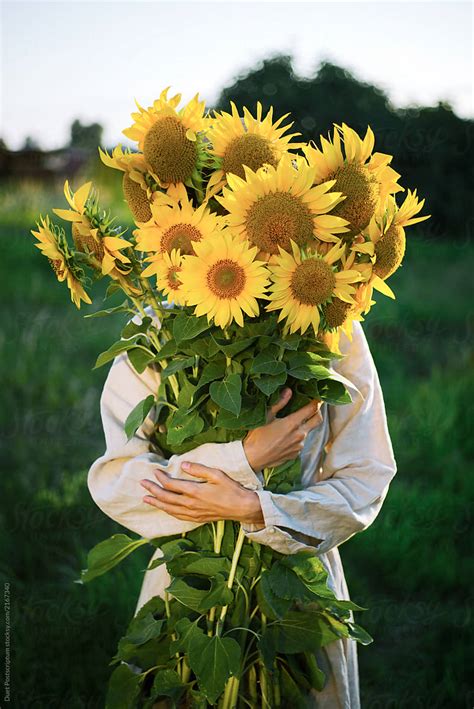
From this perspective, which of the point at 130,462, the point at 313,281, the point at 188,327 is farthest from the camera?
the point at 130,462

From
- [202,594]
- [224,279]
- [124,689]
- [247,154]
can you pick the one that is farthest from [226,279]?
[124,689]

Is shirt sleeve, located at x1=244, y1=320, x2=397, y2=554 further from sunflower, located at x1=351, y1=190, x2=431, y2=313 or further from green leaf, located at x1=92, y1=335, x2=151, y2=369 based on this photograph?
green leaf, located at x1=92, y1=335, x2=151, y2=369

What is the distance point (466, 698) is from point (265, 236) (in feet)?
6.60

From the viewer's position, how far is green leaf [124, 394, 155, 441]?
1.48m

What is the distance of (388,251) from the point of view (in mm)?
1331

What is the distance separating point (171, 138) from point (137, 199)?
12 cm

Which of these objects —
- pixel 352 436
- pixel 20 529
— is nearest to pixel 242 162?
pixel 352 436

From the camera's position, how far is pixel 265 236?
1290 millimetres

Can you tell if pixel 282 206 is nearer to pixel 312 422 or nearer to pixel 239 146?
pixel 239 146

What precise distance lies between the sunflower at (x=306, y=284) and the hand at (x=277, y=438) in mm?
213

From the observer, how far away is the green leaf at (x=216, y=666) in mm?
1381

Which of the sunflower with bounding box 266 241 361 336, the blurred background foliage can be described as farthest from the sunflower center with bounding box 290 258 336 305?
the blurred background foliage

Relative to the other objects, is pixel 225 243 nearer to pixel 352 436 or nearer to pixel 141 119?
pixel 141 119

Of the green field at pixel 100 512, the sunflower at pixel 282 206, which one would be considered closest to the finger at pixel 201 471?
the sunflower at pixel 282 206
